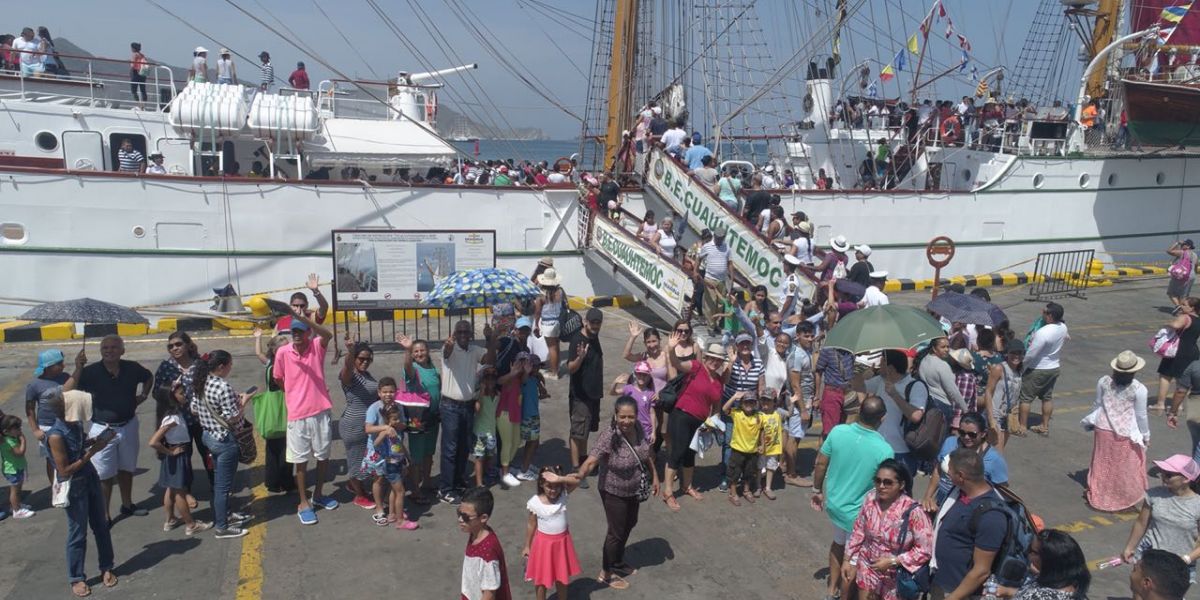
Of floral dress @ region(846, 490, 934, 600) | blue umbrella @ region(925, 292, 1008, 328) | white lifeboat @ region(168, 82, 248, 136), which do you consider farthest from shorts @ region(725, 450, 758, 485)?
white lifeboat @ region(168, 82, 248, 136)

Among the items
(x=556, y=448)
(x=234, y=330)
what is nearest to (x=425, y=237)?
(x=234, y=330)

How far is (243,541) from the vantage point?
624 cm

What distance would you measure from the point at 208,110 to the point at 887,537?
12544 mm

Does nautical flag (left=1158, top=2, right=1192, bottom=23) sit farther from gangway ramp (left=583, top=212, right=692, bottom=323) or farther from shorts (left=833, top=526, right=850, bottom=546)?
shorts (left=833, top=526, right=850, bottom=546)

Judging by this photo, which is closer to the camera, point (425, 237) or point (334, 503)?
point (334, 503)

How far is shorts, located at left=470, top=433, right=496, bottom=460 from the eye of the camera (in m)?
6.97

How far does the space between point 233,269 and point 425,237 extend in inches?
151

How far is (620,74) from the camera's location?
16.7 meters

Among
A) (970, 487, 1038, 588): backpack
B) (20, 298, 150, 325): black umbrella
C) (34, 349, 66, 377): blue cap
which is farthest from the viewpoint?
(20, 298, 150, 325): black umbrella

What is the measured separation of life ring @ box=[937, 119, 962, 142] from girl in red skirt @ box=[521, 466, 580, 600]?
17.5 meters

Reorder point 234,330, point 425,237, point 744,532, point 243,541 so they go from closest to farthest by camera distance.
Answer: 1. point 243,541
2. point 744,532
3. point 425,237
4. point 234,330

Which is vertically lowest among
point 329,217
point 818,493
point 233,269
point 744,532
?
point 744,532

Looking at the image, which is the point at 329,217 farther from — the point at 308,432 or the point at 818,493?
the point at 818,493

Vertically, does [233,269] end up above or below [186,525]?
above
